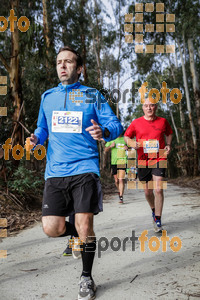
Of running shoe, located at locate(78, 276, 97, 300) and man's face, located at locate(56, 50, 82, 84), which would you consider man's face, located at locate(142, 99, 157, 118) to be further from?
running shoe, located at locate(78, 276, 97, 300)

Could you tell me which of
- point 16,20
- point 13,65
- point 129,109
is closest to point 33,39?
point 16,20

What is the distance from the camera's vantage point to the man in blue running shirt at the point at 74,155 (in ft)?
8.73

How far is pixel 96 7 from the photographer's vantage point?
20953 mm

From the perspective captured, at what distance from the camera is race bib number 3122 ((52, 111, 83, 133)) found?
112 inches

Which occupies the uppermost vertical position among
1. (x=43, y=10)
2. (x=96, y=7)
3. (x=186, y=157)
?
(x=96, y=7)

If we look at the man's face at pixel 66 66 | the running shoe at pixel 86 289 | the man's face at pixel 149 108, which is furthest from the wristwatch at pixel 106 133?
the man's face at pixel 149 108

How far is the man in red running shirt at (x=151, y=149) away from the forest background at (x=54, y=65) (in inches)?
21.8

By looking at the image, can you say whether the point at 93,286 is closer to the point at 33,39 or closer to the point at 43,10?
the point at 33,39

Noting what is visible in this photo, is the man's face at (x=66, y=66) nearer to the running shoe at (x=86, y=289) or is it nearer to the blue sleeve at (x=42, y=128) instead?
the blue sleeve at (x=42, y=128)

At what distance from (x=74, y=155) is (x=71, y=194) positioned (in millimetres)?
344

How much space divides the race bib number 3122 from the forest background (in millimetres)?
576

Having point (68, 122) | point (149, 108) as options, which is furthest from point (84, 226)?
point (149, 108)

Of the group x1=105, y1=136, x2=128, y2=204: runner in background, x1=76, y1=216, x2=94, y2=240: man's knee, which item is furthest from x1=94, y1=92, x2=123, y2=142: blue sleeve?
x1=105, y1=136, x2=128, y2=204: runner in background

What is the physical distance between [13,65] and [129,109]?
25.7m
